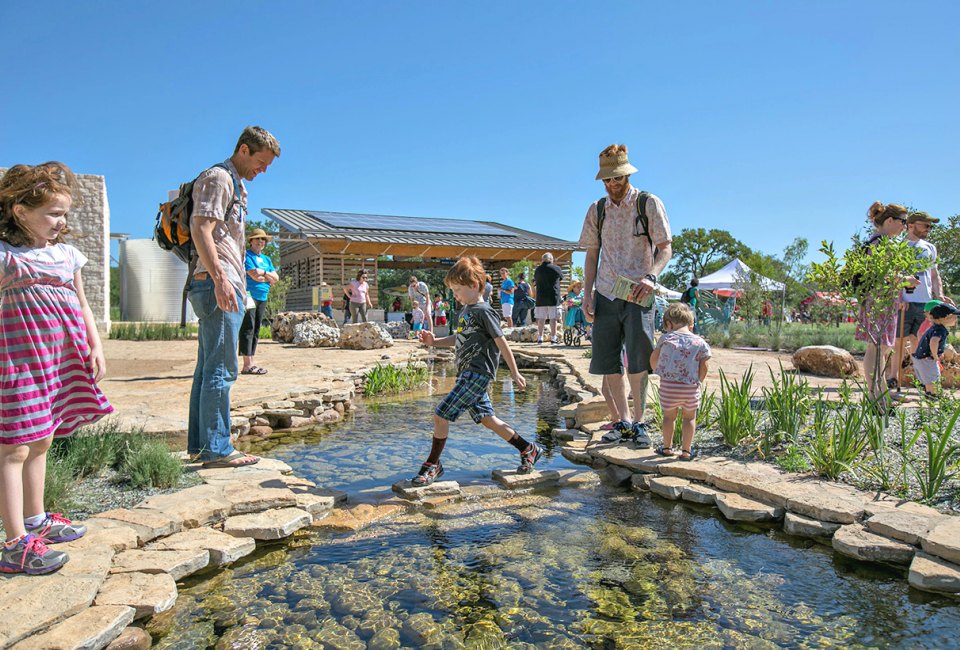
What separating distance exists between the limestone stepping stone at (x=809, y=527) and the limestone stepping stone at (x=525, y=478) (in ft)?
3.87

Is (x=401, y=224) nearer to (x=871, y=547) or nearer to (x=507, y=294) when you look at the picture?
(x=507, y=294)

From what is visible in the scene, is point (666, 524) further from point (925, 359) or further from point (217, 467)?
point (925, 359)

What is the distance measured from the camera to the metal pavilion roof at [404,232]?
1908cm

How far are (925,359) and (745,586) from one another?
165 inches

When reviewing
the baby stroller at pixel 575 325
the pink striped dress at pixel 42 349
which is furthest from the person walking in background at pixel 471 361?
the baby stroller at pixel 575 325

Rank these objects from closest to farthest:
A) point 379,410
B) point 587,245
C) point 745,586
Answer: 1. point 745,586
2. point 587,245
3. point 379,410

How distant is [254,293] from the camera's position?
6867 mm

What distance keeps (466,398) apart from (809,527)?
1.69 meters

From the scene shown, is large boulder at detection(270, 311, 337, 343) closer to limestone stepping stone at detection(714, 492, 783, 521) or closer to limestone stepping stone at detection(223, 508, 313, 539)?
limestone stepping stone at detection(223, 508, 313, 539)

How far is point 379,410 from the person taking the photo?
5.91 metres

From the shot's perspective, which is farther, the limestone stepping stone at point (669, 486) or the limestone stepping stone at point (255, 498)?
the limestone stepping stone at point (669, 486)

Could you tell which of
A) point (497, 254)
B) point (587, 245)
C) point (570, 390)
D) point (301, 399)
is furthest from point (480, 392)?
point (497, 254)

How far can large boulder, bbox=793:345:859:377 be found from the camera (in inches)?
292

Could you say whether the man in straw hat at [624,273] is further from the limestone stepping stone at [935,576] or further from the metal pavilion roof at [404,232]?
the metal pavilion roof at [404,232]
